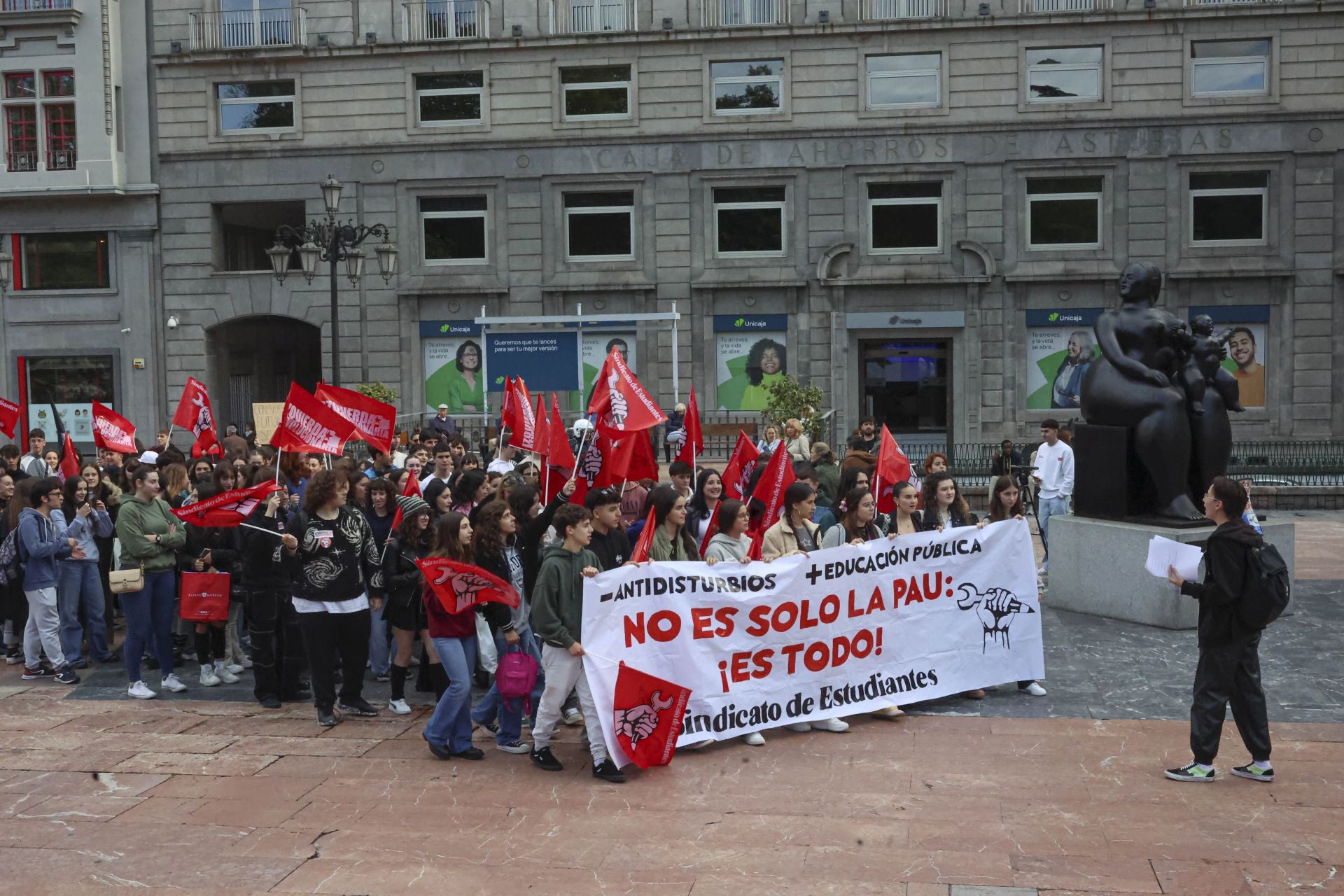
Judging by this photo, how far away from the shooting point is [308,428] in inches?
509

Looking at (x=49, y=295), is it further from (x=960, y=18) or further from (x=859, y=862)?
(x=859, y=862)

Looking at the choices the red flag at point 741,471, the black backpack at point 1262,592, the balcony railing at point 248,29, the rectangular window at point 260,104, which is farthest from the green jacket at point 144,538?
the balcony railing at point 248,29

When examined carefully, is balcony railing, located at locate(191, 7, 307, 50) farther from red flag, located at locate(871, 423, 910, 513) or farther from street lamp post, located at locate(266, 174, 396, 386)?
red flag, located at locate(871, 423, 910, 513)

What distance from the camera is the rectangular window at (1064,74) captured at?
103 ft

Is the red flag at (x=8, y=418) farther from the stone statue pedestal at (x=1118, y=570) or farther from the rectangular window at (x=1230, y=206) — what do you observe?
the rectangular window at (x=1230, y=206)

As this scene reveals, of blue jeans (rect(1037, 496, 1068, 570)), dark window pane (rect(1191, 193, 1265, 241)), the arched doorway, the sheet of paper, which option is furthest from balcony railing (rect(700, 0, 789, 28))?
the sheet of paper

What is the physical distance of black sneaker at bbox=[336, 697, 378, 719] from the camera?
10.1 metres

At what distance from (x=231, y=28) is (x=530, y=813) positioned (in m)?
30.2

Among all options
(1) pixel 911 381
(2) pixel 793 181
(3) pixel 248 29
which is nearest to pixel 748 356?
(1) pixel 911 381

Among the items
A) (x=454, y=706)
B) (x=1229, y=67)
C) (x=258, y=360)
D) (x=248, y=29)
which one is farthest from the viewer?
(x=258, y=360)

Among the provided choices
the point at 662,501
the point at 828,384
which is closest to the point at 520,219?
the point at 828,384

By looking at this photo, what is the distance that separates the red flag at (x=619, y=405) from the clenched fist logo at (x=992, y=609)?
3398 mm

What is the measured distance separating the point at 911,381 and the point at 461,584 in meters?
24.9

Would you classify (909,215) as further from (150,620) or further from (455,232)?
(150,620)
